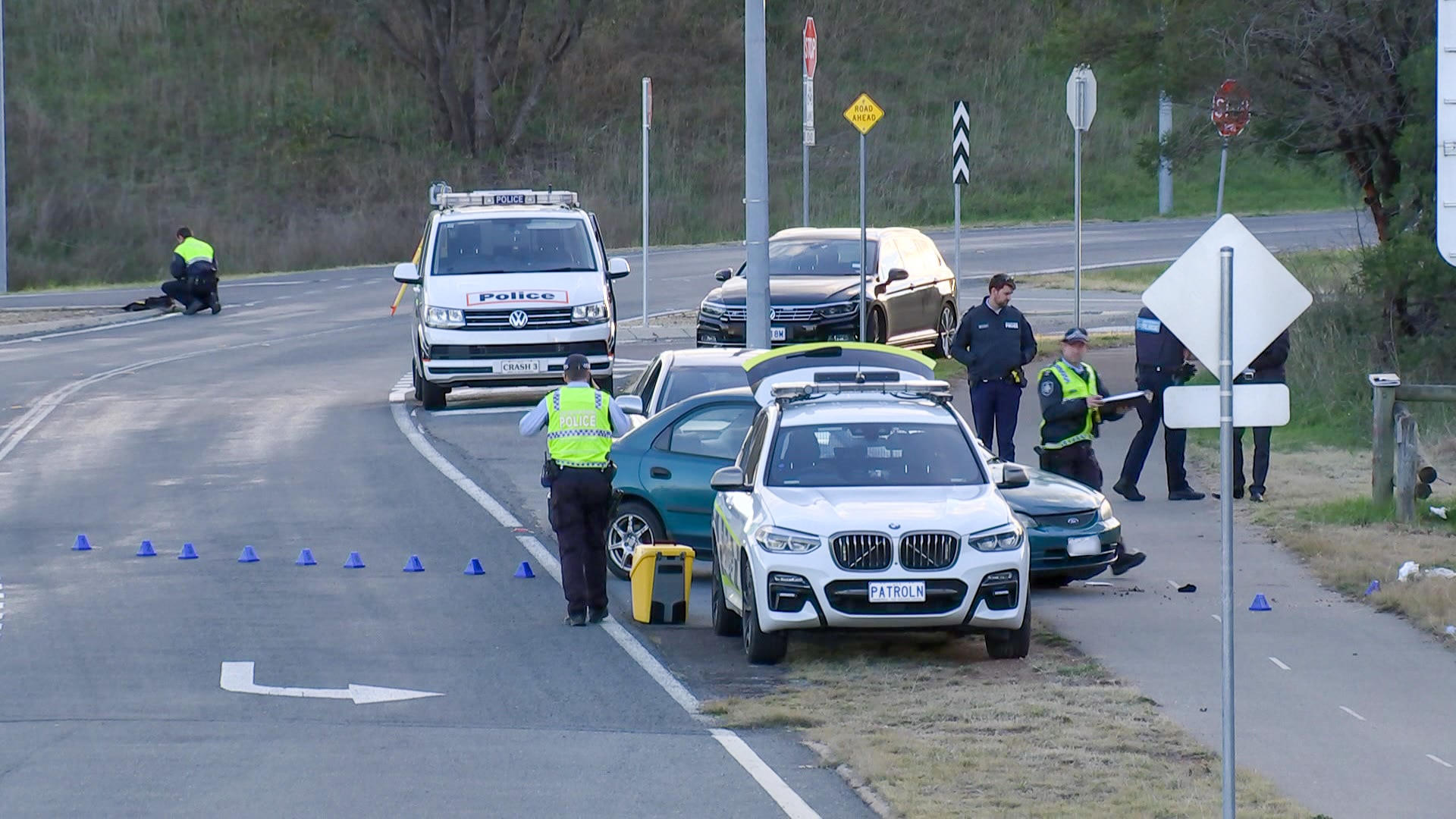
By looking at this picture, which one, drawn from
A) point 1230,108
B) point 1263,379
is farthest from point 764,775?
point 1230,108

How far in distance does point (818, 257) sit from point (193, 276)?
13.1m

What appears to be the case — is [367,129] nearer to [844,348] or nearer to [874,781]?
[844,348]

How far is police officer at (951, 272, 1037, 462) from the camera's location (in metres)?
17.2

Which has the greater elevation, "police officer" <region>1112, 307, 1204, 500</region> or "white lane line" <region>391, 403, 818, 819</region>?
"police officer" <region>1112, 307, 1204, 500</region>

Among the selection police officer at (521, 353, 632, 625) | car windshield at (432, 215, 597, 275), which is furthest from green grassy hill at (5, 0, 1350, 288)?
police officer at (521, 353, 632, 625)

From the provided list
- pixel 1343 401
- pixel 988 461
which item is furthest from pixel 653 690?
pixel 1343 401

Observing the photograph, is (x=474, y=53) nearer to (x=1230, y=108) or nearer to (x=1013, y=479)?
(x=1230, y=108)

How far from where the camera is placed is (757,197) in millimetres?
18672

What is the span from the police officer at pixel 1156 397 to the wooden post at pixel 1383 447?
1.60 metres

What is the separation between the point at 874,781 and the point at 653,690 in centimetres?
230

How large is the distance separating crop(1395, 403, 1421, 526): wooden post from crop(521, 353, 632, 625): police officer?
6482 millimetres

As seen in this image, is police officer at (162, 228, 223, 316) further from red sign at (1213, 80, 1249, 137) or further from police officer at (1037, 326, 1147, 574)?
police officer at (1037, 326, 1147, 574)

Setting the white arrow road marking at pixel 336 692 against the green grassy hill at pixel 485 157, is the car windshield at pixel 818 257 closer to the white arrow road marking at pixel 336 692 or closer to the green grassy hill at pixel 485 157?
the white arrow road marking at pixel 336 692

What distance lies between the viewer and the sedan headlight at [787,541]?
10891mm
